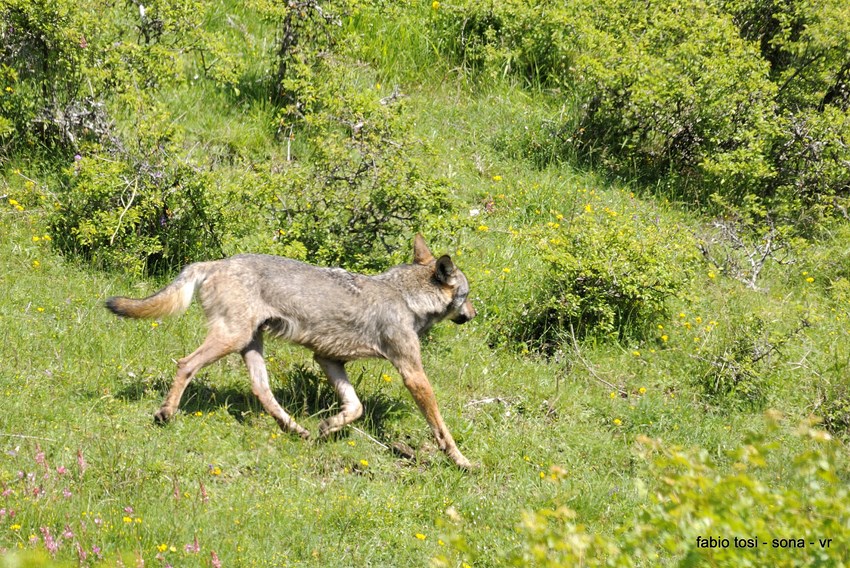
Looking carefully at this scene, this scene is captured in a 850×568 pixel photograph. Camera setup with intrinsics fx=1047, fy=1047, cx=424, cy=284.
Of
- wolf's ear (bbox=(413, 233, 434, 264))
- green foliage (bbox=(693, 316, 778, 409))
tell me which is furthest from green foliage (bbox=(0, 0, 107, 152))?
green foliage (bbox=(693, 316, 778, 409))

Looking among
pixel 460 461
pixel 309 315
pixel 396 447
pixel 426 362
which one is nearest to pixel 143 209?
pixel 309 315

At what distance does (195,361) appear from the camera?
768 centimetres

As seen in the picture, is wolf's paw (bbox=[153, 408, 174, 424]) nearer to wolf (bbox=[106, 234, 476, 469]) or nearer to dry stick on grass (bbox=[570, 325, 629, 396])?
wolf (bbox=[106, 234, 476, 469])

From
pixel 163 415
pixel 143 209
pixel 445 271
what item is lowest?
pixel 163 415

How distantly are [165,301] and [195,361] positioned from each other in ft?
1.67

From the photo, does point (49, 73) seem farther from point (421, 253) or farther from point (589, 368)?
point (589, 368)

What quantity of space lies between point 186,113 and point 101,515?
697 cm

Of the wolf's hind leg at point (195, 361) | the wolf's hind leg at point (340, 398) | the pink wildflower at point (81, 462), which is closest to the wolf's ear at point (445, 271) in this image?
the wolf's hind leg at point (340, 398)

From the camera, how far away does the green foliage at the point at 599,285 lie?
396 inches

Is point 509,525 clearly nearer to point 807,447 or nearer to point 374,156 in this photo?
point 807,447

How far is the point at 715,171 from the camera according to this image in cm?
1266

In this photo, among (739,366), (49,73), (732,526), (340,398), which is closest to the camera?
(732,526)

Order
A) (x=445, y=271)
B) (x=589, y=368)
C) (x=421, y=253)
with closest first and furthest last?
(x=445, y=271) → (x=421, y=253) → (x=589, y=368)

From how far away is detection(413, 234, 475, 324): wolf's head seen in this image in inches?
340
